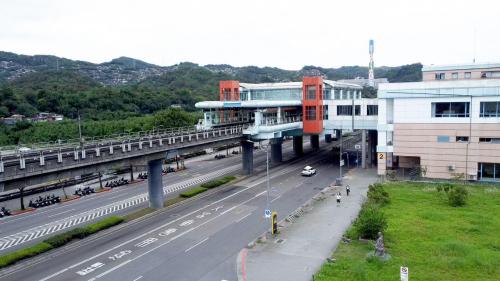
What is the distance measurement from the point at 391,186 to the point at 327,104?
77.1ft

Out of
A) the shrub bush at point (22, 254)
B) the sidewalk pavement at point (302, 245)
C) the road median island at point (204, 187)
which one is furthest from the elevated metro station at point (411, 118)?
the shrub bush at point (22, 254)

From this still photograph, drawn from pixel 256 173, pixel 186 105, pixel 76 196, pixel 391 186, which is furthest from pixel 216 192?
pixel 186 105

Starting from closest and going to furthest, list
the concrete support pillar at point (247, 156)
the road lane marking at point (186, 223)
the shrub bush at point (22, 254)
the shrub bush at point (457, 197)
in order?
1. the shrub bush at point (22, 254)
2. the road lane marking at point (186, 223)
3. the shrub bush at point (457, 197)
4. the concrete support pillar at point (247, 156)

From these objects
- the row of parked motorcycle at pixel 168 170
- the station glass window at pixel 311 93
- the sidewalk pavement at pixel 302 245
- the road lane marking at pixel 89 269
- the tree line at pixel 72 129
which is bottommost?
the row of parked motorcycle at pixel 168 170

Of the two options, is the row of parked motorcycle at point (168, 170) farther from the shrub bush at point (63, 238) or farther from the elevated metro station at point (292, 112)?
the shrub bush at point (63, 238)

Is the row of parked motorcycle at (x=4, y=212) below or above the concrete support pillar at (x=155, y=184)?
below

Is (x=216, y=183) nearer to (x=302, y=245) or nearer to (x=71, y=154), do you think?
(x=71, y=154)

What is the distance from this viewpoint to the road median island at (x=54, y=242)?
28656 mm

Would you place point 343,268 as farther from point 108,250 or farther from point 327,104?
point 327,104

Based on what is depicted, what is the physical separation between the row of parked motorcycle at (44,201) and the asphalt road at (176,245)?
681 inches

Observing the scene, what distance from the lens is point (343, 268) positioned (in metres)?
24.9

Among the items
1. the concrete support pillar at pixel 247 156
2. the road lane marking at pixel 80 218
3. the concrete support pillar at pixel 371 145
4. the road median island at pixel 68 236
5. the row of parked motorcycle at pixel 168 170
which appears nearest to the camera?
the road median island at pixel 68 236

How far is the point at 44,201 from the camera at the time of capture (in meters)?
48.8

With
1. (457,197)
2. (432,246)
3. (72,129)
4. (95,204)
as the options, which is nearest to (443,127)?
(457,197)
